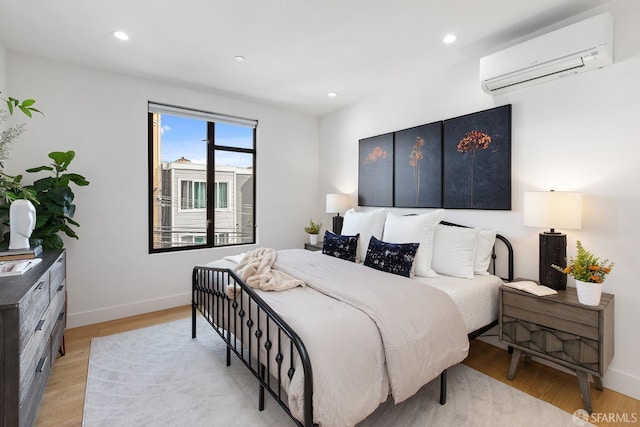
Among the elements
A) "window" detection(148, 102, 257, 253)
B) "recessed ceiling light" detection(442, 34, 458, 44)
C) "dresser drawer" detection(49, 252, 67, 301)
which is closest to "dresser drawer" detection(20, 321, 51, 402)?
"dresser drawer" detection(49, 252, 67, 301)

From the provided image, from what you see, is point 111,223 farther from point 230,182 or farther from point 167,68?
point 167,68

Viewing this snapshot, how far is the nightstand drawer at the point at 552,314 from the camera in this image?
1.89 m

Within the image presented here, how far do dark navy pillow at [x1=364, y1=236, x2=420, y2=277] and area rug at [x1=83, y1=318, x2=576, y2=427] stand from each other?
86 centimetres

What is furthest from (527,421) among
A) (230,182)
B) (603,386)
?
(230,182)

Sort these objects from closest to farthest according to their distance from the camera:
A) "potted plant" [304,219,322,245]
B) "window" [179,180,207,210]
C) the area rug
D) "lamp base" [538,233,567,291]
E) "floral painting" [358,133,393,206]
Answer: the area rug
"lamp base" [538,233,567,291]
"floral painting" [358,133,393,206]
"window" [179,180,207,210]
"potted plant" [304,219,322,245]

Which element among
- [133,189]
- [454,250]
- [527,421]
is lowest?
[527,421]

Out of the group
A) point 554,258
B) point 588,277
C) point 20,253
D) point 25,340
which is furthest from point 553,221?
point 20,253

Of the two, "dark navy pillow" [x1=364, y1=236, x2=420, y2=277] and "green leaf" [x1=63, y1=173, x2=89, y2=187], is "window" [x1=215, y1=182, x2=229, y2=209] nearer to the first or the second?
"green leaf" [x1=63, y1=173, x2=89, y2=187]

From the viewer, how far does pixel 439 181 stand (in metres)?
3.16

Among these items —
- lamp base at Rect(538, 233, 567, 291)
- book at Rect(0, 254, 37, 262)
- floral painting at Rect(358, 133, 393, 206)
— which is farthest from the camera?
floral painting at Rect(358, 133, 393, 206)

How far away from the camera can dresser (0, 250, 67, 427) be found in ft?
4.21

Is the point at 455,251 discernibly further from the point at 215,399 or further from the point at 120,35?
the point at 120,35

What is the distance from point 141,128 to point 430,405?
12.9ft

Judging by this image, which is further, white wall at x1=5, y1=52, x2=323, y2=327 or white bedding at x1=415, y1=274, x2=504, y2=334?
white wall at x1=5, y1=52, x2=323, y2=327
